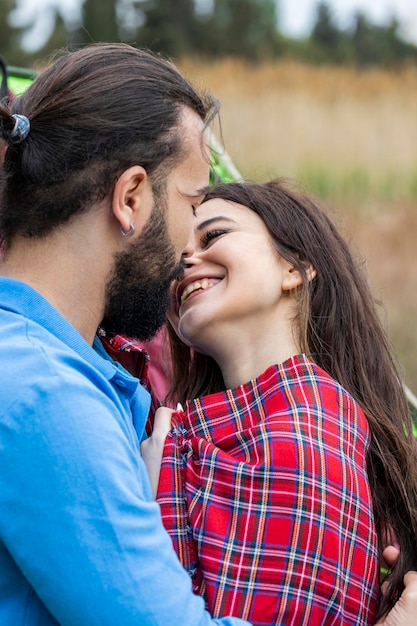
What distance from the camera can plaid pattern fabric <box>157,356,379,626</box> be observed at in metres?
1.65

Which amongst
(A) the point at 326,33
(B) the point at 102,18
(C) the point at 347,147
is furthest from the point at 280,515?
(A) the point at 326,33

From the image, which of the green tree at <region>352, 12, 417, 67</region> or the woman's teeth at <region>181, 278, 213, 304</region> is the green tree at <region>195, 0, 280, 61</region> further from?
the woman's teeth at <region>181, 278, 213, 304</region>

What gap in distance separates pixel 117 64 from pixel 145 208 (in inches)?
11.4

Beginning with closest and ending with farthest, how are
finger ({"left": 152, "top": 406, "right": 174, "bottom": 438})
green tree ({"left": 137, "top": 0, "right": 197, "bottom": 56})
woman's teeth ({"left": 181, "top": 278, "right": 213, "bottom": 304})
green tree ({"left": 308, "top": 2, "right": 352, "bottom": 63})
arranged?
finger ({"left": 152, "top": 406, "right": 174, "bottom": 438}) → woman's teeth ({"left": 181, "top": 278, "right": 213, "bottom": 304}) → green tree ({"left": 137, "top": 0, "right": 197, "bottom": 56}) → green tree ({"left": 308, "top": 2, "right": 352, "bottom": 63})

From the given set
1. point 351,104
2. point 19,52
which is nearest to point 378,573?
point 351,104

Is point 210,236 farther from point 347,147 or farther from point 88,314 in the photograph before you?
point 347,147

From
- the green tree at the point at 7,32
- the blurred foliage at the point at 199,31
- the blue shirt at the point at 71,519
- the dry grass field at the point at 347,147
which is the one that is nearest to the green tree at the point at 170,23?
the blurred foliage at the point at 199,31

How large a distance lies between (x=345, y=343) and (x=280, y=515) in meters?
0.59

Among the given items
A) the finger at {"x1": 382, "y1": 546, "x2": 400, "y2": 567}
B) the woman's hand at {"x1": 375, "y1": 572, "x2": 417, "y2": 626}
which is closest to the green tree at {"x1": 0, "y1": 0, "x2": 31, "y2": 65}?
the finger at {"x1": 382, "y1": 546, "x2": 400, "y2": 567}

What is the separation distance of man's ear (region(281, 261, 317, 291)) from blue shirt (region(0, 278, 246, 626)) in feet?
2.98

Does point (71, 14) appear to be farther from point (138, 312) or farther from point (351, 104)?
point (138, 312)

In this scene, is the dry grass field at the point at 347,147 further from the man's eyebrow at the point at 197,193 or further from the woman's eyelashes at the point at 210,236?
the man's eyebrow at the point at 197,193

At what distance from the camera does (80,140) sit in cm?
158

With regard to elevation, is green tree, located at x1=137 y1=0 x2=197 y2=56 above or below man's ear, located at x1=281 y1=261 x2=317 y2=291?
below
